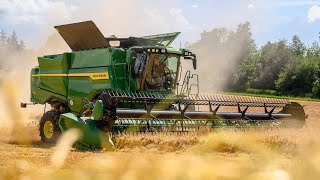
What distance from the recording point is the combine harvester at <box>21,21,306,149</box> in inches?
344

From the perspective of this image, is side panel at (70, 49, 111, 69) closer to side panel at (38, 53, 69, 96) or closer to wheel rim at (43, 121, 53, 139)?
side panel at (38, 53, 69, 96)

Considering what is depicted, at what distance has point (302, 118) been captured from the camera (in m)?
12.1

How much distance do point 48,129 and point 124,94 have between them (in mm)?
2136

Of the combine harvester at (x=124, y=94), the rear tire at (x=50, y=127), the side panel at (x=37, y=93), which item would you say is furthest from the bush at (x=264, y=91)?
the rear tire at (x=50, y=127)

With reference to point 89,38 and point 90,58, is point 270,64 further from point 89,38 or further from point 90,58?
point 90,58

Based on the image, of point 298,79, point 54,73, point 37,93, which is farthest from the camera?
point 298,79

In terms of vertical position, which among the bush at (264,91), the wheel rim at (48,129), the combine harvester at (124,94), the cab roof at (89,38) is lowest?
the bush at (264,91)

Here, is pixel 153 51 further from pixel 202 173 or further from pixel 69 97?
pixel 202 173

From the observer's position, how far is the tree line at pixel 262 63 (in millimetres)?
52562

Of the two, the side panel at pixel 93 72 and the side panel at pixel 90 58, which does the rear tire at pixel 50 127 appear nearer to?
the side panel at pixel 93 72

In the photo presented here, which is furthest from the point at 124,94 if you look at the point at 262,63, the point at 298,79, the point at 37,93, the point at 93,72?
the point at 262,63

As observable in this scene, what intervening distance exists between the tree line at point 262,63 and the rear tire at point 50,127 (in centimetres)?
4135

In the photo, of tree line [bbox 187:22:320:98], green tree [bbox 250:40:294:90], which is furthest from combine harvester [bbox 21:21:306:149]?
green tree [bbox 250:40:294:90]

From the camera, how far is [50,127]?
1055 cm
